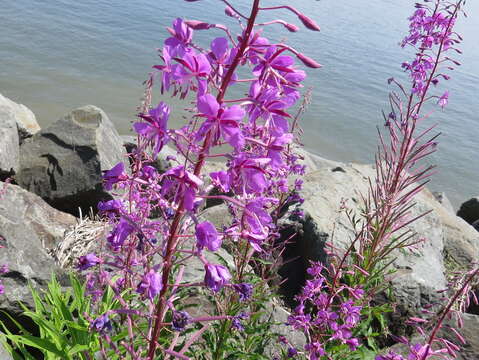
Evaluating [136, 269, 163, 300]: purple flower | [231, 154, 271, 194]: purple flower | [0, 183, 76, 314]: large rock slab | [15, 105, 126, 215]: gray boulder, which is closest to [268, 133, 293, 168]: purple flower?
[231, 154, 271, 194]: purple flower

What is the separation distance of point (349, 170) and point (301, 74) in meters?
6.43

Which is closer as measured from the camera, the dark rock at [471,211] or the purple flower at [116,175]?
the purple flower at [116,175]

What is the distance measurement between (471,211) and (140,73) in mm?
11210

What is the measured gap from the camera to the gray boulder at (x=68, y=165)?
6.38 meters

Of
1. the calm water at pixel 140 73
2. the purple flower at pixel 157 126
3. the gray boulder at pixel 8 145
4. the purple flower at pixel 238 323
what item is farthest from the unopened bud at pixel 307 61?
the calm water at pixel 140 73

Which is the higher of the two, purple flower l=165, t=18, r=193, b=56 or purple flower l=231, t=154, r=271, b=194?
purple flower l=165, t=18, r=193, b=56

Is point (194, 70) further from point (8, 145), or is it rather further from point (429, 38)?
point (8, 145)

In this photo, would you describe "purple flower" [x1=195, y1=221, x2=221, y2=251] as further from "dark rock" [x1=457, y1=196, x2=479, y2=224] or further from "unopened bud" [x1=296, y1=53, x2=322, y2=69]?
"dark rock" [x1=457, y1=196, x2=479, y2=224]

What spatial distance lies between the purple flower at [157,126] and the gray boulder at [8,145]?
5119 mm

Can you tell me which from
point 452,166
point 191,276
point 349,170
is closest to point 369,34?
point 452,166

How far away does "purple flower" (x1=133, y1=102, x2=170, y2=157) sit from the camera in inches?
65.1

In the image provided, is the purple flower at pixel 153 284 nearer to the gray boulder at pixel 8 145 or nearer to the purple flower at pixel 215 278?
the purple flower at pixel 215 278

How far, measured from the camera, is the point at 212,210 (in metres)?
6.01

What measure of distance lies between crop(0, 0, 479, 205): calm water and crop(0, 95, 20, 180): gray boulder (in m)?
4.63
